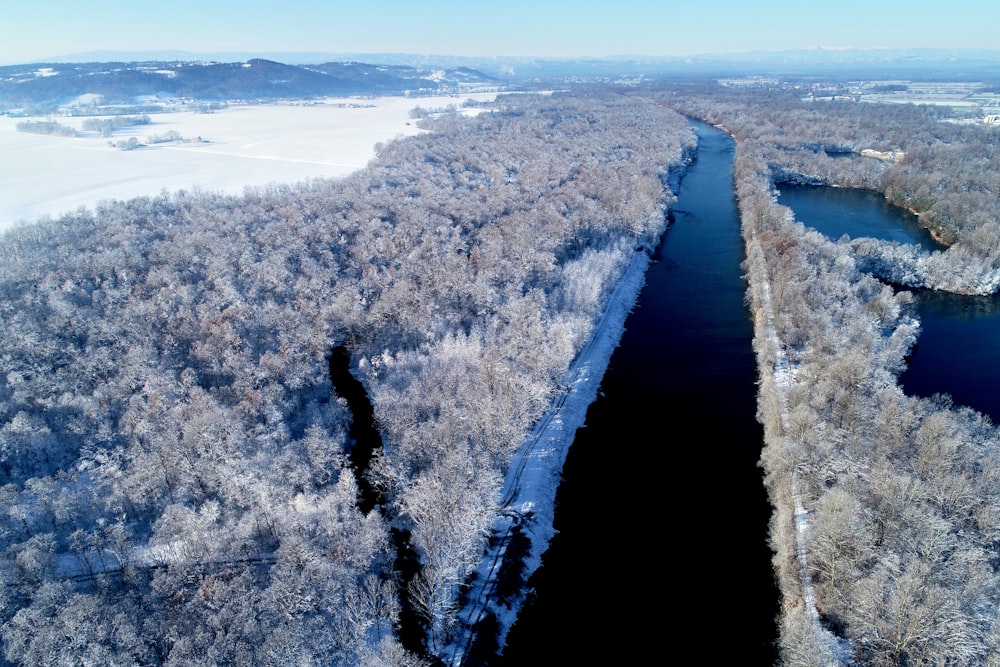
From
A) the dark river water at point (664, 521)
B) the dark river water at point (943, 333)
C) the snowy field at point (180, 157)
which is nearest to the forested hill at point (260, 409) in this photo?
the dark river water at point (664, 521)

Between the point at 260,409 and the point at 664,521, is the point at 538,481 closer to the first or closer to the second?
the point at 664,521

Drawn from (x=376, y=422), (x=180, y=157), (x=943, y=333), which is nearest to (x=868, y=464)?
(x=376, y=422)

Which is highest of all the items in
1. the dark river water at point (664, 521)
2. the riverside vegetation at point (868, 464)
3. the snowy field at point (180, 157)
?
the snowy field at point (180, 157)

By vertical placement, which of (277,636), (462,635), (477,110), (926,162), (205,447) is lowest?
(462,635)

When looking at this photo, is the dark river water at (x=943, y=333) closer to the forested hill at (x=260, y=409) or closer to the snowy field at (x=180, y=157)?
the forested hill at (x=260, y=409)

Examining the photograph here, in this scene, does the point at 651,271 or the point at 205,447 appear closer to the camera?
the point at 205,447

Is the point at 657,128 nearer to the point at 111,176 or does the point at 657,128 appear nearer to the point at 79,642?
the point at 111,176

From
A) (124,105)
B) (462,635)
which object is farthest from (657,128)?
(124,105)
